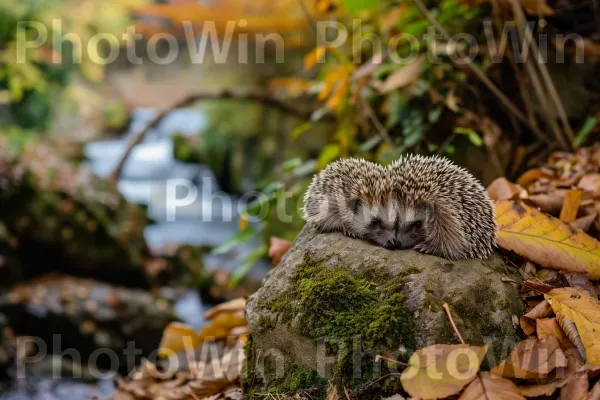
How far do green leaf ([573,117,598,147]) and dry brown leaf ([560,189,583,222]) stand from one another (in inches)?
48.3

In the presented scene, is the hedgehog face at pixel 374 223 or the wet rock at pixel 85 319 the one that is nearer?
the hedgehog face at pixel 374 223

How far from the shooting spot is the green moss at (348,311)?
77.6 inches

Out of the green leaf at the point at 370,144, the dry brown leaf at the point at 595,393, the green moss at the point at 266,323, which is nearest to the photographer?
the dry brown leaf at the point at 595,393

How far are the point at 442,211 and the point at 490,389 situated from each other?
87 centimetres

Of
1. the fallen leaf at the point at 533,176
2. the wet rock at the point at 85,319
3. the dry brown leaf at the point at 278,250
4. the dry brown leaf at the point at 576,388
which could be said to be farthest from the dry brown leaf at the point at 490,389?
the wet rock at the point at 85,319

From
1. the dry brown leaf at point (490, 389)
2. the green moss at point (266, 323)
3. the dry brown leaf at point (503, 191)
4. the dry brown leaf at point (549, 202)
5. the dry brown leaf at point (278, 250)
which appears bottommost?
the dry brown leaf at point (490, 389)

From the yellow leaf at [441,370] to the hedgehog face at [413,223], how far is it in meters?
0.63

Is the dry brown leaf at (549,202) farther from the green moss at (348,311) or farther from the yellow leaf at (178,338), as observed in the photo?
the yellow leaf at (178,338)

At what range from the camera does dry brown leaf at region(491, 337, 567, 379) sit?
1816 mm

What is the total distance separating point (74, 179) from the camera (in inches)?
309

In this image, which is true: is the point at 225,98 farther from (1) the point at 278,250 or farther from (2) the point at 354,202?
(2) the point at 354,202

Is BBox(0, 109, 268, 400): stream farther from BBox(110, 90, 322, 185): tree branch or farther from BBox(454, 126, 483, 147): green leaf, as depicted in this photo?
BBox(454, 126, 483, 147): green leaf

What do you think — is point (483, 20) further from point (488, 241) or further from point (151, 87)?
point (151, 87)

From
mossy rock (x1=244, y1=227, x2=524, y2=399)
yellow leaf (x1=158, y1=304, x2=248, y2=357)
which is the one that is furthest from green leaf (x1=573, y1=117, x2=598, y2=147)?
yellow leaf (x1=158, y1=304, x2=248, y2=357)
